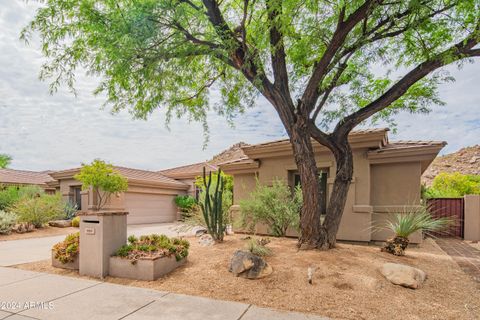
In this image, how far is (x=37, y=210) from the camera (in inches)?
519

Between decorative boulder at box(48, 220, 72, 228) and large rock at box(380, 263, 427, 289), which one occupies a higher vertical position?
large rock at box(380, 263, 427, 289)

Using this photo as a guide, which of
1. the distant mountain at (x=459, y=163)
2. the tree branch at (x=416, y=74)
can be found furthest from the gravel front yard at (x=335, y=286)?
the distant mountain at (x=459, y=163)

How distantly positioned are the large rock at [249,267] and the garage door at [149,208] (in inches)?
543

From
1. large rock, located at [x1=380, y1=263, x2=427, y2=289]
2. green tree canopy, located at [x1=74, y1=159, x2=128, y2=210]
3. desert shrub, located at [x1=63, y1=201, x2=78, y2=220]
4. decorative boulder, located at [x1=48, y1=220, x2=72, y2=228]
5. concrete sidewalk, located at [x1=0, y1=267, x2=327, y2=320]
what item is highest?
green tree canopy, located at [x1=74, y1=159, x2=128, y2=210]

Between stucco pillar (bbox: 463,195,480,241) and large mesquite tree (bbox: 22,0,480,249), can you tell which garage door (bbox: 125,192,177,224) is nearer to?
large mesquite tree (bbox: 22,0,480,249)

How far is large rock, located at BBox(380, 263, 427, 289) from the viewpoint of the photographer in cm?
464

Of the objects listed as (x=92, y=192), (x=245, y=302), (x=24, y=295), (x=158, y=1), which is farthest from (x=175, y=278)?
(x=92, y=192)

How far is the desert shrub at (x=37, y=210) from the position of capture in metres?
13.0

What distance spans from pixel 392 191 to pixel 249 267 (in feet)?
21.1

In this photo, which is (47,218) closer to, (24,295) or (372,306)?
(24,295)

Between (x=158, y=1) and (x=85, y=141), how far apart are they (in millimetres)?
16439

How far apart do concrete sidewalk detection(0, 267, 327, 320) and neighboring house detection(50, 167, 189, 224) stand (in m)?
12.0

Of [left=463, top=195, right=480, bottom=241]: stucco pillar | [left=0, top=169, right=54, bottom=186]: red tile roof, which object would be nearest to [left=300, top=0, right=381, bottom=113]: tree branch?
[left=463, top=195, right=480, bottom=241]: stucco pillar

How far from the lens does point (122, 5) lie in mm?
5805
